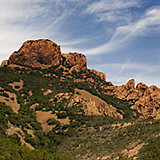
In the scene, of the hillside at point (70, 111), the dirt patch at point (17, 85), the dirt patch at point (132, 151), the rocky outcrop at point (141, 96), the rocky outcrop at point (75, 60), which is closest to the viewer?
the dirt patch at point (132, 151)

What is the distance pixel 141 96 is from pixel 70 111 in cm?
4910

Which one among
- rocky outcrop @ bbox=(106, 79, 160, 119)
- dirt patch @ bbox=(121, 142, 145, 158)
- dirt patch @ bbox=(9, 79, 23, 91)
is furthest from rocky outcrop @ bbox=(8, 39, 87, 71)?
dirt patch @ bbox=(121, 142, 145, 158)

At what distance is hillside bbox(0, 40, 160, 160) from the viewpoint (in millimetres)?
37219

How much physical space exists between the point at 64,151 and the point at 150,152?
2229 cm

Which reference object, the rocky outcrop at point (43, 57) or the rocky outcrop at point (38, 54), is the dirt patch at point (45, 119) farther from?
the rocky outcrop at point (38, 54)

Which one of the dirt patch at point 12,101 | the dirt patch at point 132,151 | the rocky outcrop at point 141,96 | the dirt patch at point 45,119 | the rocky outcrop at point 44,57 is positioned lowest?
the dirt patch at point 132,151

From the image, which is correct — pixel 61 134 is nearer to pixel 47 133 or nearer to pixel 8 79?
pixel 47 133

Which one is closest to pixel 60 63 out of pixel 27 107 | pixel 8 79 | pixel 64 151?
pixel 8 79

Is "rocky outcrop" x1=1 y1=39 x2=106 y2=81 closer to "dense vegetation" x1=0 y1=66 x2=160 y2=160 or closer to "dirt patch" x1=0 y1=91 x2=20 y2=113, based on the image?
"dense vegetation" x1=0 y1=66 x2=160 y2=160

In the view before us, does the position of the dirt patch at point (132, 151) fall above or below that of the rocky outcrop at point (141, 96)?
below

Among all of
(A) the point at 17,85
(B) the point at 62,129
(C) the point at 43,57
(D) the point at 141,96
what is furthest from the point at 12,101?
(C) the point at 43,57

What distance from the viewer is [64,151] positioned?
4381 cm

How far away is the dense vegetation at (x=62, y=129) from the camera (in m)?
32.0

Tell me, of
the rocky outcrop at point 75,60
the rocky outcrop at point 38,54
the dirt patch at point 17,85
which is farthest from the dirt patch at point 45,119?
the rocky outcrop at point 75,60
